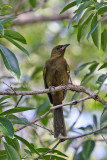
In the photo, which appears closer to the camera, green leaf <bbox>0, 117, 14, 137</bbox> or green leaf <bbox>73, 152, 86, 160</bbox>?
green leaf <bbox>0, 117, 14, 137</bbox>

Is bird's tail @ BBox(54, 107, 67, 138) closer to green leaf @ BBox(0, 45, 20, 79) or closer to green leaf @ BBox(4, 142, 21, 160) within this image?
green leaf @ BBox(4, 142, 21, 160)

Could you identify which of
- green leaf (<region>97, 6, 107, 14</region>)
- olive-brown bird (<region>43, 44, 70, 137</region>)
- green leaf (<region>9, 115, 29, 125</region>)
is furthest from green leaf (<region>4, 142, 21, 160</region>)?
olive-brown bird (<region>43, 44, 70, 137</region>)

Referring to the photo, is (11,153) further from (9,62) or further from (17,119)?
(9,62)

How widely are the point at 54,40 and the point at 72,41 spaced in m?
0.62

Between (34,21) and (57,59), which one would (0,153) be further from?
(34,21)

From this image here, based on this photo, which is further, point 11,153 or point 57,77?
point 57,77


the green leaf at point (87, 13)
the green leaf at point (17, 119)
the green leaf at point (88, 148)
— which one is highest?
the green leaf at point (87, 13)

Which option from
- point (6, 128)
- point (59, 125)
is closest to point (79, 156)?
point (59, 125)

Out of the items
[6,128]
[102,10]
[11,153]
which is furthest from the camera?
[102,10]

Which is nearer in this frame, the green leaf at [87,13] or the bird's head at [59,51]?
the green leaf at [87,13]

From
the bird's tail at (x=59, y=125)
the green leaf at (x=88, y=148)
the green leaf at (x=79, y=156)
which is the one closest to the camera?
the green leaf at (x=88, y=148)

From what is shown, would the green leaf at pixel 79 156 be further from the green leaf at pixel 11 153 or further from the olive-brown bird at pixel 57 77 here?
the green leaf at pixel 11 153

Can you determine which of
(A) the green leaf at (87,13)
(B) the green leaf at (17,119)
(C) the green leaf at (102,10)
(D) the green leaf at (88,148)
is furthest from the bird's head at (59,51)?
(B) the green leaf at (17,119)

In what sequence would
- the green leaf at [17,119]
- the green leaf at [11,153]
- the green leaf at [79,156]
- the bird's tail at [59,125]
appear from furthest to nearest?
the bird's tail at [59,125], the green leaf at [79,156], the green leaf at [17,119], the green leaf at [11,153]
